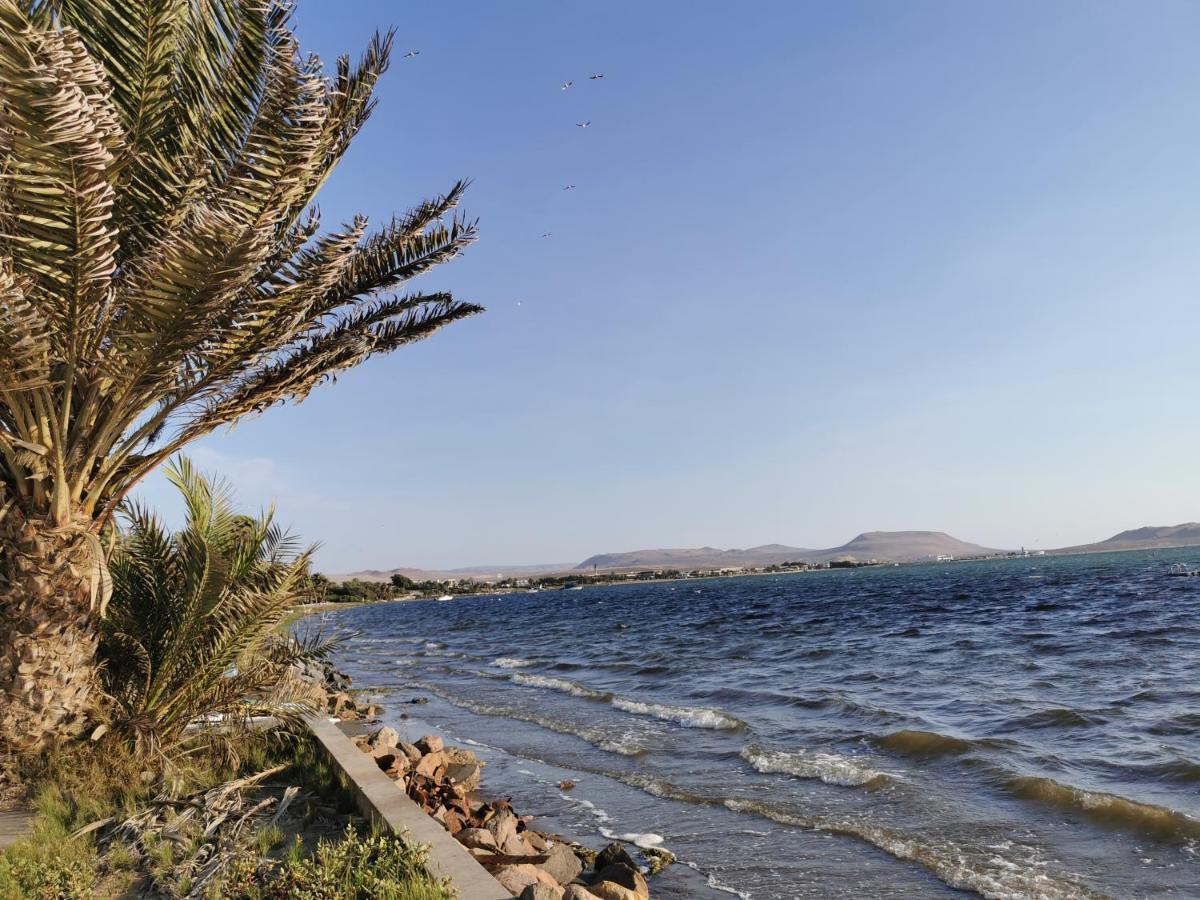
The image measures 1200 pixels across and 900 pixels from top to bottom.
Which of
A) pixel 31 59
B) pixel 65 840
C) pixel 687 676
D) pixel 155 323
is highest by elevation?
pixel 31 59

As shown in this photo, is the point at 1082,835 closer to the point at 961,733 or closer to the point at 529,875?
the point at 961,733

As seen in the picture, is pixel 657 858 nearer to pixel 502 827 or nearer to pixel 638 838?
pixel 638 838

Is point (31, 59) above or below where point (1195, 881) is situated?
above

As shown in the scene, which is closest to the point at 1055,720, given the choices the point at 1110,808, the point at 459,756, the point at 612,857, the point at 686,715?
the point at 1110,808

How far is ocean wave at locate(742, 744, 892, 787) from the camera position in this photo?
977 centimetres

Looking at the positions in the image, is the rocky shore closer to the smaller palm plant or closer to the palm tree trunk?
the smaller palm plant

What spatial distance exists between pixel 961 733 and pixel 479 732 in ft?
26.1

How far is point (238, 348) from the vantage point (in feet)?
22.3

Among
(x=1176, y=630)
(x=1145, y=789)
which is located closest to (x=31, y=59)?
(x=1145, y=789)

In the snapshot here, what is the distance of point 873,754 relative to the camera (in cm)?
1104

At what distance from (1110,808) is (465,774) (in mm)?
7394

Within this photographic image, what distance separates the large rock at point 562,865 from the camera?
6.33m

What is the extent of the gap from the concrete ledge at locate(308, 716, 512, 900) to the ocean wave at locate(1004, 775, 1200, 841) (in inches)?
259

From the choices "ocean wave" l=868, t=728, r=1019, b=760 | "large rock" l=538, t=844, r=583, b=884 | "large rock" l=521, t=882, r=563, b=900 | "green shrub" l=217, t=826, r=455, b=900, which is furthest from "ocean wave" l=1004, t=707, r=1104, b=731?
"green shrub" l=217, t=826, r=455, b=900
